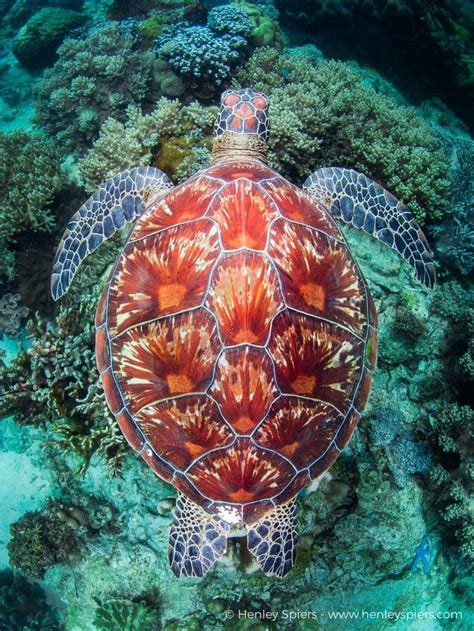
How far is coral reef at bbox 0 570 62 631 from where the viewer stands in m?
3.51

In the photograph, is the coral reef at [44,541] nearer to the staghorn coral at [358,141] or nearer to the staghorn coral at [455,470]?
the staghorn coral at [455,470]

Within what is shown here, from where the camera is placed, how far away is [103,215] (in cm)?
314

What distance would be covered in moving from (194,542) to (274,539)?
465 mm

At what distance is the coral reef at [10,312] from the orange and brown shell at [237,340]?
1594 mm

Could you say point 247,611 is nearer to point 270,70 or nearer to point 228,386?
point 228,386

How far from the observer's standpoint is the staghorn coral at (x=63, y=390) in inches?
118

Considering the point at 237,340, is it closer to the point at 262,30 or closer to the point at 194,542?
the point at 194,542

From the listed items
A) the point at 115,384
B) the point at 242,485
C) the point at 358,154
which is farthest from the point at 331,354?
the point at 358,154

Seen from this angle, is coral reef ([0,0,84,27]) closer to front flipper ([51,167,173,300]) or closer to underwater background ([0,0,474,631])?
underwater background ([0,0,474,631])

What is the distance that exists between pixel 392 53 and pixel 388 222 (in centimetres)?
543

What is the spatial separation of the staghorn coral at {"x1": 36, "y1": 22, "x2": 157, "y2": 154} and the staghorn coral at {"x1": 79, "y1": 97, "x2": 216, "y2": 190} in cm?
104

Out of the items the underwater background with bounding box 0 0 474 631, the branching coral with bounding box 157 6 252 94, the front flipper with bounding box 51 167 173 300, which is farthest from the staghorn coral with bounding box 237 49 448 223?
the front flipper with bounding box 51 167 173 300

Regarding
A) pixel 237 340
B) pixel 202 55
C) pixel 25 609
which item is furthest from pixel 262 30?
pixel 25 609

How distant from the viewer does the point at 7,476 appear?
3.61 m
